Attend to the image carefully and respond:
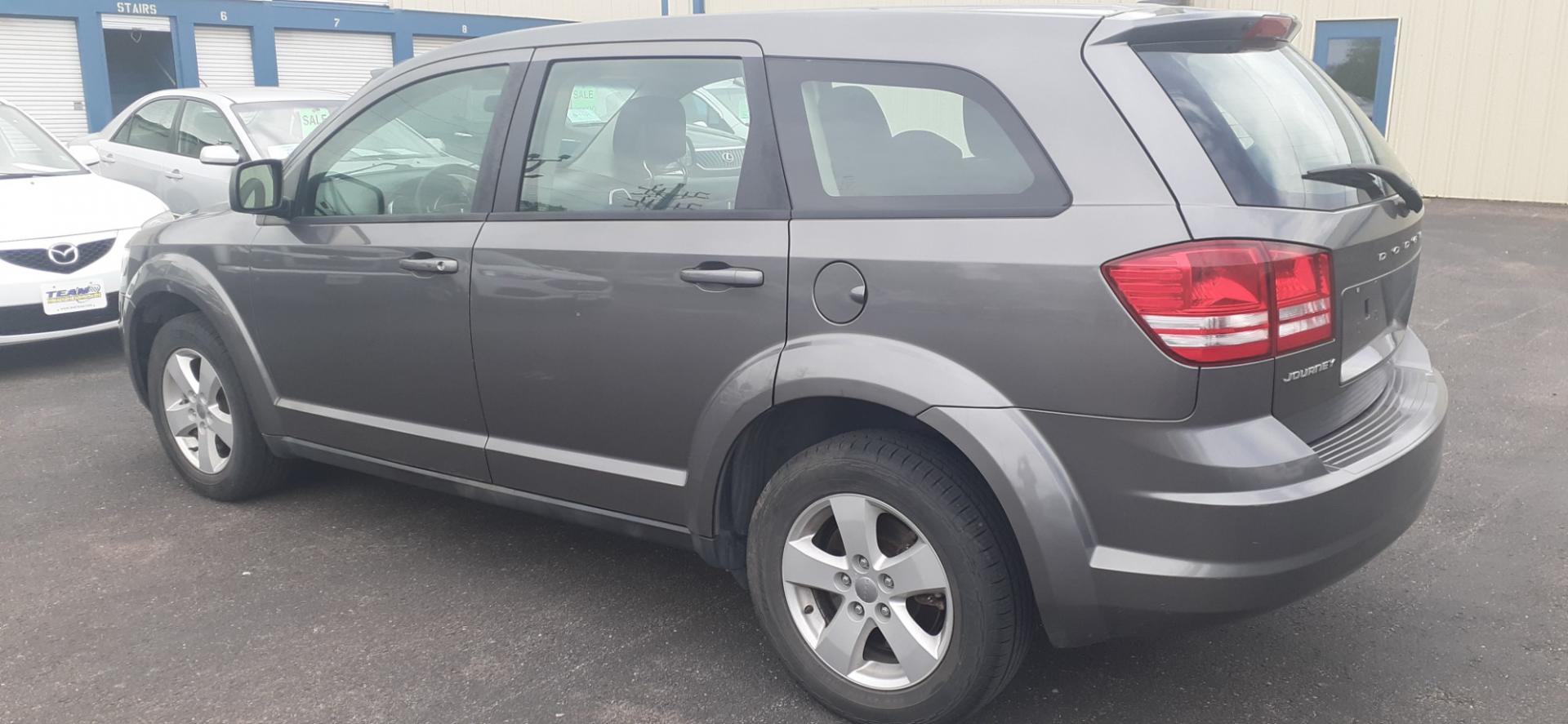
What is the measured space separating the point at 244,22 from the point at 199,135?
1218 centimetres

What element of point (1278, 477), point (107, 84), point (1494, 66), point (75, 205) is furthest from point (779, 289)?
point (107, 84)

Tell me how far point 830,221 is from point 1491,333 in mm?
5916

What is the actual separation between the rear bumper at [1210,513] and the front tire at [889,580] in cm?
22

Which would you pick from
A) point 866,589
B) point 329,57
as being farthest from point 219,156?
point 329,57

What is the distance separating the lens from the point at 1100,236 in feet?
8.35

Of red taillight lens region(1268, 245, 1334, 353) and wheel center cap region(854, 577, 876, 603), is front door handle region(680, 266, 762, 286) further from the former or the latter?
red taillight lens region(1268, 245, 1334, 353)

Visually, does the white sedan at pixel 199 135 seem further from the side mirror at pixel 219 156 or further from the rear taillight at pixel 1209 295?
the rear taillight at pixel 1209 295

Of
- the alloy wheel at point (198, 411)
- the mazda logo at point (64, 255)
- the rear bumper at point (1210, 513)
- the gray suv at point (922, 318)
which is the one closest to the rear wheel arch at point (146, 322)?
the alloy wheel at point (198, 411)

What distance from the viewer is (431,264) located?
3625 millimetres

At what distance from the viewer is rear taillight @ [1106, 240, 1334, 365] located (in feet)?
8.07

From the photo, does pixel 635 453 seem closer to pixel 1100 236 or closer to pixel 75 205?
pixel 1100 236

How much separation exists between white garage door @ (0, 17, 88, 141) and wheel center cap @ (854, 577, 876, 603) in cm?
1880

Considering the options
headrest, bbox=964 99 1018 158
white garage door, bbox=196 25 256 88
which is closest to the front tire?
headrest, bbox=964 99 1018 158

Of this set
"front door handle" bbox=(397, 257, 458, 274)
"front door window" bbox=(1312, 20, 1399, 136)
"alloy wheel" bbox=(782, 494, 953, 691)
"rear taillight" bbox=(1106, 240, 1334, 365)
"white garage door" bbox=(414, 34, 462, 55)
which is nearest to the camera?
"rear taillight" bbox=(1106, 240, 1334, 365)
